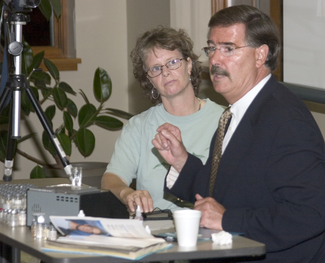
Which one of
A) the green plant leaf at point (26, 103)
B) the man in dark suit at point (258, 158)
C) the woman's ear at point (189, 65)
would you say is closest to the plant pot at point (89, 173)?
Answer: the green plant leaf at point (26, 103)

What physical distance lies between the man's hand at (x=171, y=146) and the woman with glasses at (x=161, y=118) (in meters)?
0.44

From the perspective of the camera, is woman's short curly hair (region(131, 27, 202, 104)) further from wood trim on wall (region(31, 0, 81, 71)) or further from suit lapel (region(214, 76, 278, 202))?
wood trim on wall (region(31, 0, 81, 71))

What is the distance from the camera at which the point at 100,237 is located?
4.17 feet

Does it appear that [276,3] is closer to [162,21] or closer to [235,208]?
[162,21]

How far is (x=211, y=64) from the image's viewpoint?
5.55 ft

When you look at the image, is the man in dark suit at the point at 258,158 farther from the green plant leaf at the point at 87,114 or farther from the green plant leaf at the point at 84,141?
the green plant leaf at the point at 87,114

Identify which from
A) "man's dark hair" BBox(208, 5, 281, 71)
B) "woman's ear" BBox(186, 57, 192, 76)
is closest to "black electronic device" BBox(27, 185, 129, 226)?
"man's dark hair" BBox(208, 5, 281, 71)

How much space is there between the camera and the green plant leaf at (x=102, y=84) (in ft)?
13.2

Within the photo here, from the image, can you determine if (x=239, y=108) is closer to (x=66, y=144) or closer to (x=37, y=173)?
(x=66, y=144)

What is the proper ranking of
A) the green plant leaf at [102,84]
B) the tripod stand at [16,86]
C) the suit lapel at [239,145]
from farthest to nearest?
the green plant leaf at [102,84] < the tripod stand at [16,86] < the suit lapel at [239,145]

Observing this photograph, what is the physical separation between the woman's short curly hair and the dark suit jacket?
0.74 metres

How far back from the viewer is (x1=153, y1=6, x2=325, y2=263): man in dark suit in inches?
53.9

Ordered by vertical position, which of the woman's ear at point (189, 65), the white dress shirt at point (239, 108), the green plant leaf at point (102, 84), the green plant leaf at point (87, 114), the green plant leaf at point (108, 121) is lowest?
the green plant leaf at point (108, 121)

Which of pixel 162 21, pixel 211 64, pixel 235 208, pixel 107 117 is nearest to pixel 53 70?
pixel 107 117
